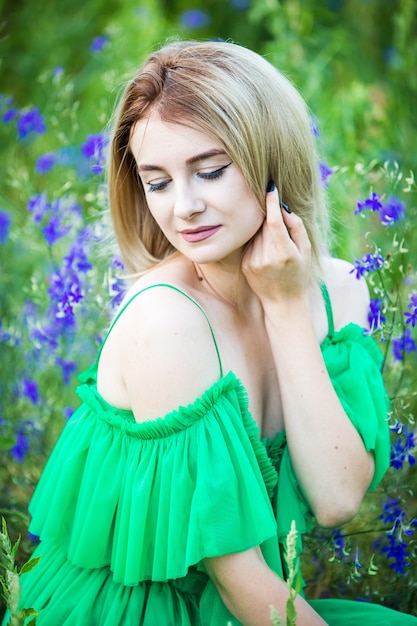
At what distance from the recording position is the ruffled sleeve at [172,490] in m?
1.54

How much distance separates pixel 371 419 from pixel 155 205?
73 centimetres

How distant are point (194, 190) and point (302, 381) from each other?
494 millimetres

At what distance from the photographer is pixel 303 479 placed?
1.79 m

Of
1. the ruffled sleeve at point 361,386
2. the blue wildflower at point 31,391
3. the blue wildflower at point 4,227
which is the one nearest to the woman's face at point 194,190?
the ruffled sleeve at point 361,386

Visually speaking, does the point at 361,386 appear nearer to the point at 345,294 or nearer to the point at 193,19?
the point at 345,294

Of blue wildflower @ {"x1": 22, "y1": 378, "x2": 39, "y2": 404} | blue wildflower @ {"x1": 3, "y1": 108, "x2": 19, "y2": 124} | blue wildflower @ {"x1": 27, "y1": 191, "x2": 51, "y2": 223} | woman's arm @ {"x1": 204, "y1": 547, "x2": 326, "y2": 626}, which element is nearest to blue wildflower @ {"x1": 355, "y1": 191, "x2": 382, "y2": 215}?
woman's arm @ {"x1": 204, "y1": 547, "x2": 326, "y2": 626}

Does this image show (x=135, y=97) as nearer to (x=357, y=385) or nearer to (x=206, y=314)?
(x=206, y=314)

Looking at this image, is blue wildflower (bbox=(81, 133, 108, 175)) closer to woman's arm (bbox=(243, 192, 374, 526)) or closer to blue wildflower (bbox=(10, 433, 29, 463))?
woman's arm (bbox=(243, 192, 374, 526))

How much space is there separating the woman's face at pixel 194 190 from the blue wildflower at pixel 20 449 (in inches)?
44.4

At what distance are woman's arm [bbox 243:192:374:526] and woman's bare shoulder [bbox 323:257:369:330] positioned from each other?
0.21 meters

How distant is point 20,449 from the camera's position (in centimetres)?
252

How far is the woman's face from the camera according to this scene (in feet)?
5.30

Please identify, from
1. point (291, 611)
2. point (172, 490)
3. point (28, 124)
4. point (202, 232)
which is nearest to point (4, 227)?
point (28, 124)

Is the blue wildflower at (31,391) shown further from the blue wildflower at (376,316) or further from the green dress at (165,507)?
the blue wildflower at (376,316)
